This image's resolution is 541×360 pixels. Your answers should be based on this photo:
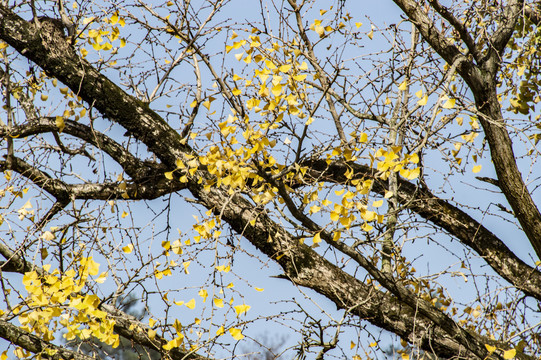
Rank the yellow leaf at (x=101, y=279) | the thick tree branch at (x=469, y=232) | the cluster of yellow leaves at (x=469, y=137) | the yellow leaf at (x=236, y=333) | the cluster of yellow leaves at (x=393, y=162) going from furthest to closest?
1. the thick tree branch at (x=469, y=232)
2. the cluster of yellow leaves at (x=469, y=137)
3. the yellow leaf at (x=236, y=333)
4. the yellow leaf at (x=101, y=279)
5. the cluster of yellow leaves at (x=393, y=162)

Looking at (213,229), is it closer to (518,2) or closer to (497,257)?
(497,257)

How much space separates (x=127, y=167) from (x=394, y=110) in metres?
2.58

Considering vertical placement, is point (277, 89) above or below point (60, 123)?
below

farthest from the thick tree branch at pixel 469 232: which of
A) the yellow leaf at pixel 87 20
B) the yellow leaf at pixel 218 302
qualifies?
the yellow leaf at pixel 87 20

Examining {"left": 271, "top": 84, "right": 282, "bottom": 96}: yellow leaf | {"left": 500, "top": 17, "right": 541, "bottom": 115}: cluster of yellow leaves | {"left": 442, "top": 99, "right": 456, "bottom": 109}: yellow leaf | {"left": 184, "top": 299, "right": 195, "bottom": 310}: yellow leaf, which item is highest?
{"left": 500, "top": 17, "right": 541, "bottom": 115}: cluster of yellow leaves

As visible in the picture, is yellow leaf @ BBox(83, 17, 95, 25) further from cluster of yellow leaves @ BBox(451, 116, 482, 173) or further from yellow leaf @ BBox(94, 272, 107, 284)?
cluster of yellow leaves @ BBox(451, 116, 482, 173)

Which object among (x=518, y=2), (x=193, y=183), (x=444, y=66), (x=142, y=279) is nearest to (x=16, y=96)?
(x=193, y=183)

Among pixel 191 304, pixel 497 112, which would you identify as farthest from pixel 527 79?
pixel 191 304

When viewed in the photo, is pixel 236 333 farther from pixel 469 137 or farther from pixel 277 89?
pixel 469 137

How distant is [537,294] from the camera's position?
16.9 ft

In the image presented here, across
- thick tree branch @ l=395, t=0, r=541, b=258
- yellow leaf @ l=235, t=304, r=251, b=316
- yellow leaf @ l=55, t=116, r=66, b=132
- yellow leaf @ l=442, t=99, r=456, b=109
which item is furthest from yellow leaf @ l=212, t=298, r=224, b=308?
thick tree branch @ l=395, t=0, r=541, b=258

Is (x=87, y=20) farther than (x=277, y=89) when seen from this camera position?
Yes

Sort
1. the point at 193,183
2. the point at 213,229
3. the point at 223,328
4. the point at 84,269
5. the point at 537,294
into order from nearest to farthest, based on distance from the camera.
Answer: the point at 84,269
the point at 223,328
the point at 213,229
the point at 193,183
the point at 537,294

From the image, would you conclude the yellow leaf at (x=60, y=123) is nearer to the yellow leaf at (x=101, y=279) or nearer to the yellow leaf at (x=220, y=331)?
the yellow leaf at (x=101, y=279)
